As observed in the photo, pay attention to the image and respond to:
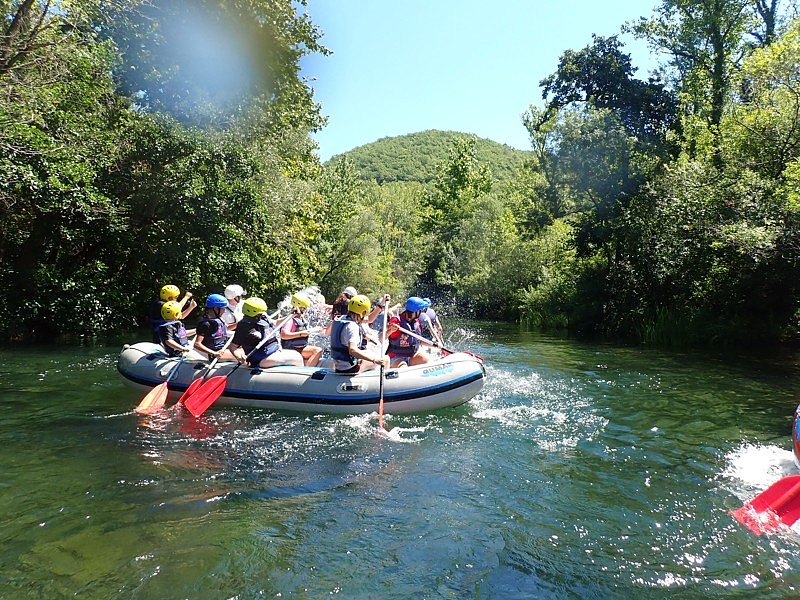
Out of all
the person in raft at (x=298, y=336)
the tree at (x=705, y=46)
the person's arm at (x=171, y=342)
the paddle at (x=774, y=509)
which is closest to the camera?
the paddle at (x=774, y=509)

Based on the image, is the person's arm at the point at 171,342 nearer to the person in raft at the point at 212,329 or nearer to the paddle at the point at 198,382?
the person in raft at the point at 212,329

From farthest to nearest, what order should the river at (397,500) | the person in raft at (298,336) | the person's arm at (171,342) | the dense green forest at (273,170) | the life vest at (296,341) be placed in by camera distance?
the dense green forest at (273,170)
the life vest at (296,341)
the person in raft at (298,336)
the person's arm at (171,342)
the river at (397,500)

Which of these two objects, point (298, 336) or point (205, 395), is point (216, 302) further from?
point (298, 336)

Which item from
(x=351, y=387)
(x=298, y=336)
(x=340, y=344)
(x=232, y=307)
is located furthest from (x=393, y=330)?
(x=232, y=307)

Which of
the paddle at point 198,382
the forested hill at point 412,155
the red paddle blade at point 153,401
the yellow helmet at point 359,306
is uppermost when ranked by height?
the forested hill at point 412,155

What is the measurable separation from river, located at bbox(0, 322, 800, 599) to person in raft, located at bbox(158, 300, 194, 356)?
0.96 m

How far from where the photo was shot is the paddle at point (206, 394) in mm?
7594

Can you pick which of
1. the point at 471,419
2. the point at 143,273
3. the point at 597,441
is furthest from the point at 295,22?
the point at 597,441

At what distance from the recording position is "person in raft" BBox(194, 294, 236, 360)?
8.68 metres

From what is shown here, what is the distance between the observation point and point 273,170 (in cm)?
1881

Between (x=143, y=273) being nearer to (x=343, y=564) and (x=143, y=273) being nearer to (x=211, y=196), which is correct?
(x=211, y=196)

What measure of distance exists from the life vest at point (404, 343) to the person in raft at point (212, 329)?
2518 millimetres

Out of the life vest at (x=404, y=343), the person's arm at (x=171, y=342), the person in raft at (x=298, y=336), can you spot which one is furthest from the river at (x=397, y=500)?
the person in raft at (x=298, y=336)

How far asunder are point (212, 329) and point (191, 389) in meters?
1.12
